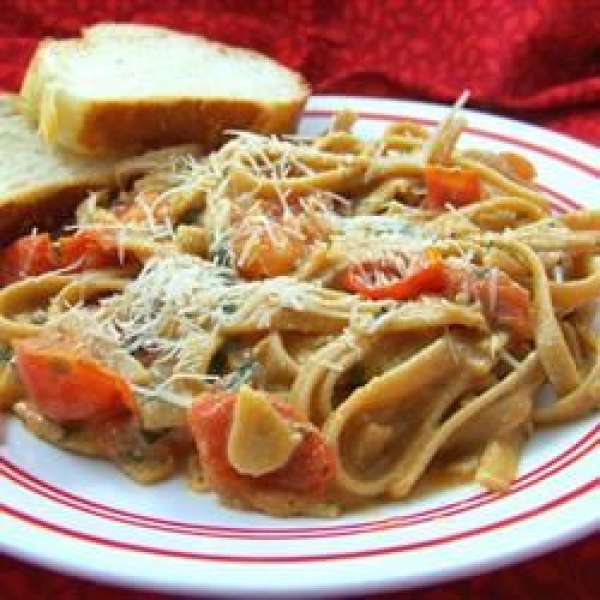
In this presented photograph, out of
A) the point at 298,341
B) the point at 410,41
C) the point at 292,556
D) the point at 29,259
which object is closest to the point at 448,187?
the point at 298,341

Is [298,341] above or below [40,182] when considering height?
above

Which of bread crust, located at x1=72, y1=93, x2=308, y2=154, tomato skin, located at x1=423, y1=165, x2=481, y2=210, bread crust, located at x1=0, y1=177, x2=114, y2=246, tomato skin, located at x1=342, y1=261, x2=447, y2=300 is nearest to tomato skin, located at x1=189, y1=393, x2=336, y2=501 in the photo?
tomato skin, located at x1=342, y1=261, x2=447, y2=300

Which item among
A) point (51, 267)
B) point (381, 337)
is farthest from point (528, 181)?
point (51, 267)

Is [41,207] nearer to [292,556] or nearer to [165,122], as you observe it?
[165,122]

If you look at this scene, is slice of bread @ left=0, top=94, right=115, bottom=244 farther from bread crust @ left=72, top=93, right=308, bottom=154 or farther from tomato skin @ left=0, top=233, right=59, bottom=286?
tomato skin @ left=0, top=233, right=59, bottom=286


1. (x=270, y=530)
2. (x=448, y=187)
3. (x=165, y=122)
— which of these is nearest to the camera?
(x=270, y=530)

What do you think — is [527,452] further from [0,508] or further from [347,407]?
[0,508]
